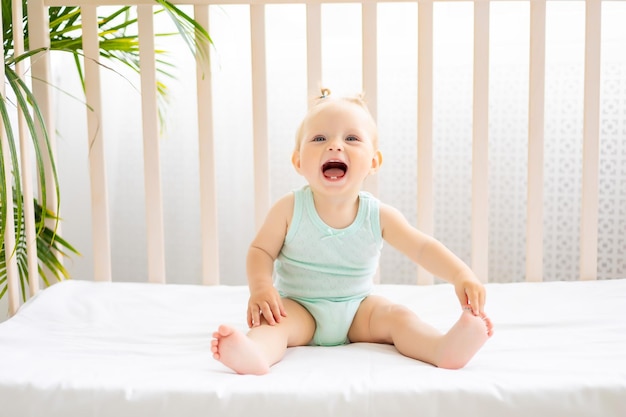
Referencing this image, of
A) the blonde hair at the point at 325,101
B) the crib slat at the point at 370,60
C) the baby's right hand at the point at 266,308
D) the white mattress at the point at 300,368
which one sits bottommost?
the white mattress at the point at 300,368

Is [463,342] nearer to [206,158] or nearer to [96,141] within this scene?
[206,158]

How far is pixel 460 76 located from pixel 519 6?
0.73ft

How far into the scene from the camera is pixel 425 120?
1.50m

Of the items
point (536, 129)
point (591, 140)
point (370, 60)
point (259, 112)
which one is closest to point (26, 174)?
point (259, 112)

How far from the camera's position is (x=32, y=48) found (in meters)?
1.49

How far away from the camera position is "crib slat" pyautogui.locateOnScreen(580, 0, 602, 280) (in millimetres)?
1478

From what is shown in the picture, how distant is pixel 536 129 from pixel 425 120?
21cm

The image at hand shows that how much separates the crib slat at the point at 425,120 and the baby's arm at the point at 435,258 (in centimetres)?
26

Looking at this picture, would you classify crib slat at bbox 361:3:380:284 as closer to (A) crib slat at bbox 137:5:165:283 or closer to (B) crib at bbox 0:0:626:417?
(B) crib at bbox 0:0:626:417

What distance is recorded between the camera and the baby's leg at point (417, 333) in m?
1.00

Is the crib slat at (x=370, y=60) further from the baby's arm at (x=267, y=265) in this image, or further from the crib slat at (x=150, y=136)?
the crib slat at (x=150, y=136)

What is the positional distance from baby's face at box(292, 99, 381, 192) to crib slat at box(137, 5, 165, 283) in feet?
1.35

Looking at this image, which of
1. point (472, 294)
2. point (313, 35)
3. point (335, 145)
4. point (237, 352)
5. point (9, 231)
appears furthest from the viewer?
point (313, 35)

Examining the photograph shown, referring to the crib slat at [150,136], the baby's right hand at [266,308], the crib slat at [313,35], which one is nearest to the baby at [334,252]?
the baby's right hand at [266,308]
